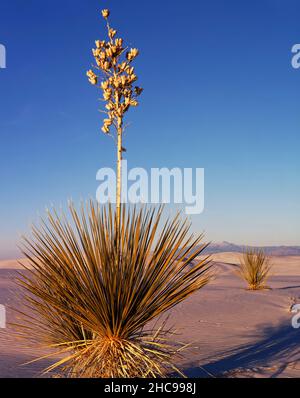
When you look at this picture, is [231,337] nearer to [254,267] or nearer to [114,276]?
[114,276]

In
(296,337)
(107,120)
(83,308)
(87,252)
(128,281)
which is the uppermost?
(107,120)

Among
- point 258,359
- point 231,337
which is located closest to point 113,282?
point 258,359

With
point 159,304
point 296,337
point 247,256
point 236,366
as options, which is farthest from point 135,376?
point 247,256

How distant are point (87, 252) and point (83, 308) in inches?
18.5

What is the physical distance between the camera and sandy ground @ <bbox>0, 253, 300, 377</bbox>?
504 cm

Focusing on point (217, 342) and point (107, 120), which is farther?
point (217, 342)

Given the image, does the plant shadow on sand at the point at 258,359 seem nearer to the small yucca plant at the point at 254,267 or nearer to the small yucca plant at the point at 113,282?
the small yucca plant at the point at 113,282

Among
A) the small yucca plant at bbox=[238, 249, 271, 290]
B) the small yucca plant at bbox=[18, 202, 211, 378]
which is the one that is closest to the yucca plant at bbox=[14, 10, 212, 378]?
the small yucca plant at bbox=[18, 202, 211, 378]

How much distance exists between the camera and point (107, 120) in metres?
3.82

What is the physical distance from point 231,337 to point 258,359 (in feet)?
5.13

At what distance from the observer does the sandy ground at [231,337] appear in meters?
5.04

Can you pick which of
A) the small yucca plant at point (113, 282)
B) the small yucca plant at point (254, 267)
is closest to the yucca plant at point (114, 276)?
the small yucca plant at point (113, 282)

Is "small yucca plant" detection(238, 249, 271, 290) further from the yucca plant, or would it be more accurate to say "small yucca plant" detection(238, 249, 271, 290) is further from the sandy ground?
the yucca plant
